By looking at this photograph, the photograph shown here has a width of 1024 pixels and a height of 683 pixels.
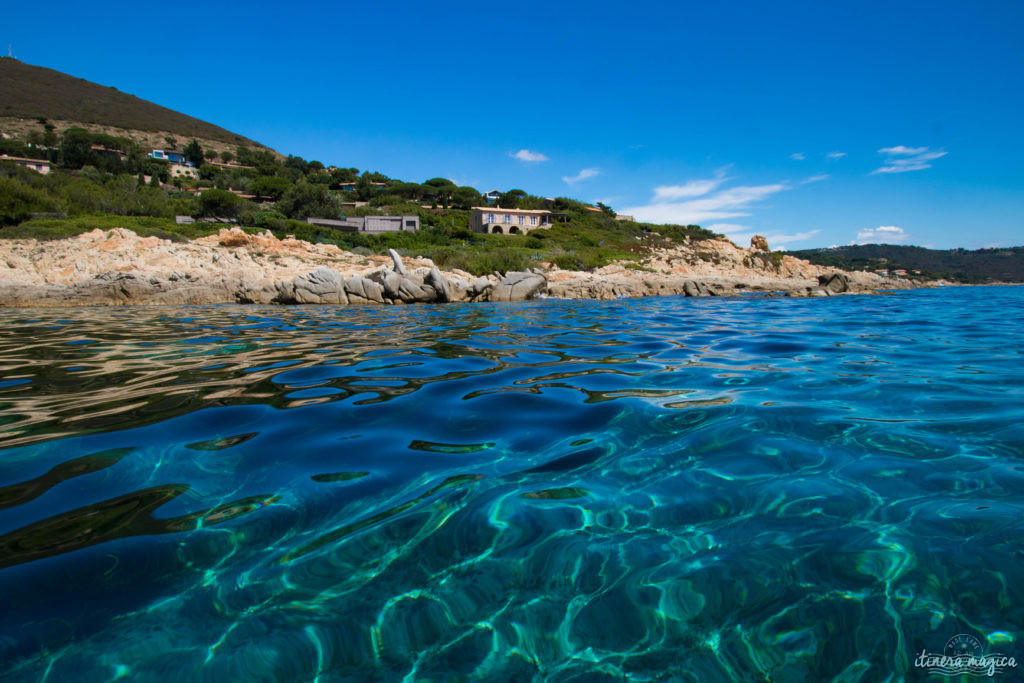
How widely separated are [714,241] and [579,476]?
63763 mm

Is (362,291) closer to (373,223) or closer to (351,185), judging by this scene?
(373,223)

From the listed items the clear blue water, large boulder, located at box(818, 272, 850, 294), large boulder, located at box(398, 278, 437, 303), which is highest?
large boulder, located at box(818, 272, 850, 294)

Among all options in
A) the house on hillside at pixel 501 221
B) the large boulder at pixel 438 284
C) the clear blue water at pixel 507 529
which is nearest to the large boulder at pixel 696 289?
the large boulder at pixel 438 284

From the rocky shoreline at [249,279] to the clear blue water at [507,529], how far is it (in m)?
12.4

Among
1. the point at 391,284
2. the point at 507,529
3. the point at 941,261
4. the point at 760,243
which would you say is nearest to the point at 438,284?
the point at 391,284

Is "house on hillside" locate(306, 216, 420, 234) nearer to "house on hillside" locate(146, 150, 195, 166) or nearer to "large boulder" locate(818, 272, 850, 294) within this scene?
"large boulder" locate(818, 272, 850, 294)

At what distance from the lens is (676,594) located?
1.60 m

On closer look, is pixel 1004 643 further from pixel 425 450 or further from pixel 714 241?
pixel 714 241

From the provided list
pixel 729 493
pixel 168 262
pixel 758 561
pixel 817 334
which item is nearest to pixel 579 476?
pixel 729 493

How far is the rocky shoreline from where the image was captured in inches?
582

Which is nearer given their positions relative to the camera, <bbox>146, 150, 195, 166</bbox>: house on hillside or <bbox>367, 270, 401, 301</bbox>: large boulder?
<bbox>367, 270, 401, 301</bbox>: large boulder

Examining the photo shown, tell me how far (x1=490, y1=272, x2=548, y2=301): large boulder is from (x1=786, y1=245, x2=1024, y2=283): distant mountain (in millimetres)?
80630

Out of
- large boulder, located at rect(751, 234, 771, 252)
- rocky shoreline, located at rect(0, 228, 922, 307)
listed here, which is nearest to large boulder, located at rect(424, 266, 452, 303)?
rocky shoreline, located at rect(0, 228, 922, 307)

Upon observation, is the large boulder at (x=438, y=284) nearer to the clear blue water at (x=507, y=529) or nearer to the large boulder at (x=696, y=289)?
the clear blue water at (x=507, y=529)
